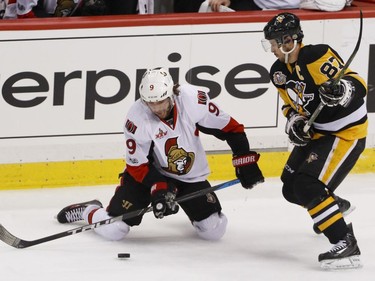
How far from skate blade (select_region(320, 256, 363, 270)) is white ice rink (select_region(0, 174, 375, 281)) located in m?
0.02

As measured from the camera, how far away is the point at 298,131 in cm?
516

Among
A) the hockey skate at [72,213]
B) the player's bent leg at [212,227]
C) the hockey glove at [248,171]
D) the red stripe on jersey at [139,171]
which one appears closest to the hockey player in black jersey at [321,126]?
the hockey glove at [248,171]

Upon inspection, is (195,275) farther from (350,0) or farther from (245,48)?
(350,0)

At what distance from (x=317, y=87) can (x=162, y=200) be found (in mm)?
831

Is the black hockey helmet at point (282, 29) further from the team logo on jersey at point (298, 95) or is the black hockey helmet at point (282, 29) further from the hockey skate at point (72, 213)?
the hockey skate at point (72, 213)

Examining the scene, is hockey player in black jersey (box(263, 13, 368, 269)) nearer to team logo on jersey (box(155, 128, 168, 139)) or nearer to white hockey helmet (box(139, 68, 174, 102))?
white hockey helmet (box(139, 68, 174, 102))

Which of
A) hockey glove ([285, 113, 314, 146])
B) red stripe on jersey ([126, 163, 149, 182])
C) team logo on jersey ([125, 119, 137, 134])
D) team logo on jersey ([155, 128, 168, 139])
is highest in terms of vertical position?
hockey glove ([285, 113, 314, 146])

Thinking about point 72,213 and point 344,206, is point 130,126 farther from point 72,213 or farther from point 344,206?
point 344,206

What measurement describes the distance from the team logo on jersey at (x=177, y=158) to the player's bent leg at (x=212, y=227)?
0.25 metres

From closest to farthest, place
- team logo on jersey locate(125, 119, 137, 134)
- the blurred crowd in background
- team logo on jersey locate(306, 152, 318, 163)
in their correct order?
team logo on jersey locate(306, 152, 318, 163) < team logo on jersey locate(125, 119, 137, 134) < the blurred crowd in background

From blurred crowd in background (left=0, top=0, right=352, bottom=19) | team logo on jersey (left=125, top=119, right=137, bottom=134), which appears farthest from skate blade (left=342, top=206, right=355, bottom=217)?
blurred crowd in background (left=0, top=0, right=352, bottom=19)

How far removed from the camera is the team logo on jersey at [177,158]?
543 centimetres

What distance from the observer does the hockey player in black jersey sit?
506 cm

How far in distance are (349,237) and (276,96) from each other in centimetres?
149
